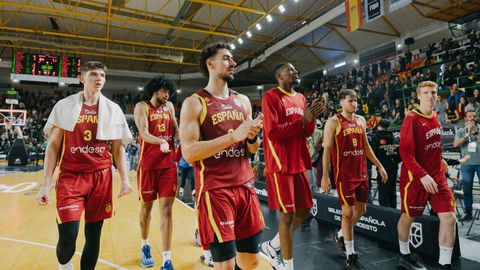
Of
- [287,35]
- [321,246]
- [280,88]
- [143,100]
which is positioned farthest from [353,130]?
[287,35]

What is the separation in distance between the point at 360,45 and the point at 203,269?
58.5ft

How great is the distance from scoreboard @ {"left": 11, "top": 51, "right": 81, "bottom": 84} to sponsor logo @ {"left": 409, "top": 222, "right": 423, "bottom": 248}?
55.8 ft

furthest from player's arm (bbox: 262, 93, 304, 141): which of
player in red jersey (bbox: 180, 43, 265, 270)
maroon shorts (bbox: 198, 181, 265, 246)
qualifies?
maroon shorts (bbox: 198, 181, 265, 246)

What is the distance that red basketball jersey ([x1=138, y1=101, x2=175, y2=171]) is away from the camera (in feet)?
11.0

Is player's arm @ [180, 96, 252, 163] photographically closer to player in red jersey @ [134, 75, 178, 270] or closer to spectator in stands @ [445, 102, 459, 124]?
player in red jersey @ [134, 75, 178, 270]

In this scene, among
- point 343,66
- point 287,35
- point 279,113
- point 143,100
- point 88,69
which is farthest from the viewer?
point 343,66

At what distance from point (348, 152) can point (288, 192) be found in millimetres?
1131

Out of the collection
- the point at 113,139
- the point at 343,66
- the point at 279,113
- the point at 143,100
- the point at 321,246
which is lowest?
the point at 321,246

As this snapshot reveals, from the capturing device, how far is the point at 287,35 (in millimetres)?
15734

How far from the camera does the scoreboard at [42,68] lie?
15571mm

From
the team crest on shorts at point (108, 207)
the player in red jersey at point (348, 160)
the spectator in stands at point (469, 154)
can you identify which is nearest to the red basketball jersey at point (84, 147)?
the team crest on shorts at point (108, 207)

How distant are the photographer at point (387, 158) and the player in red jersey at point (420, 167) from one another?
6.18ft

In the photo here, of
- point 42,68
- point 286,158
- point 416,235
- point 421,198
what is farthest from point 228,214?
point 42,68

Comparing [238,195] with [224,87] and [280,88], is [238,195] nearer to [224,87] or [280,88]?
[224,87]
